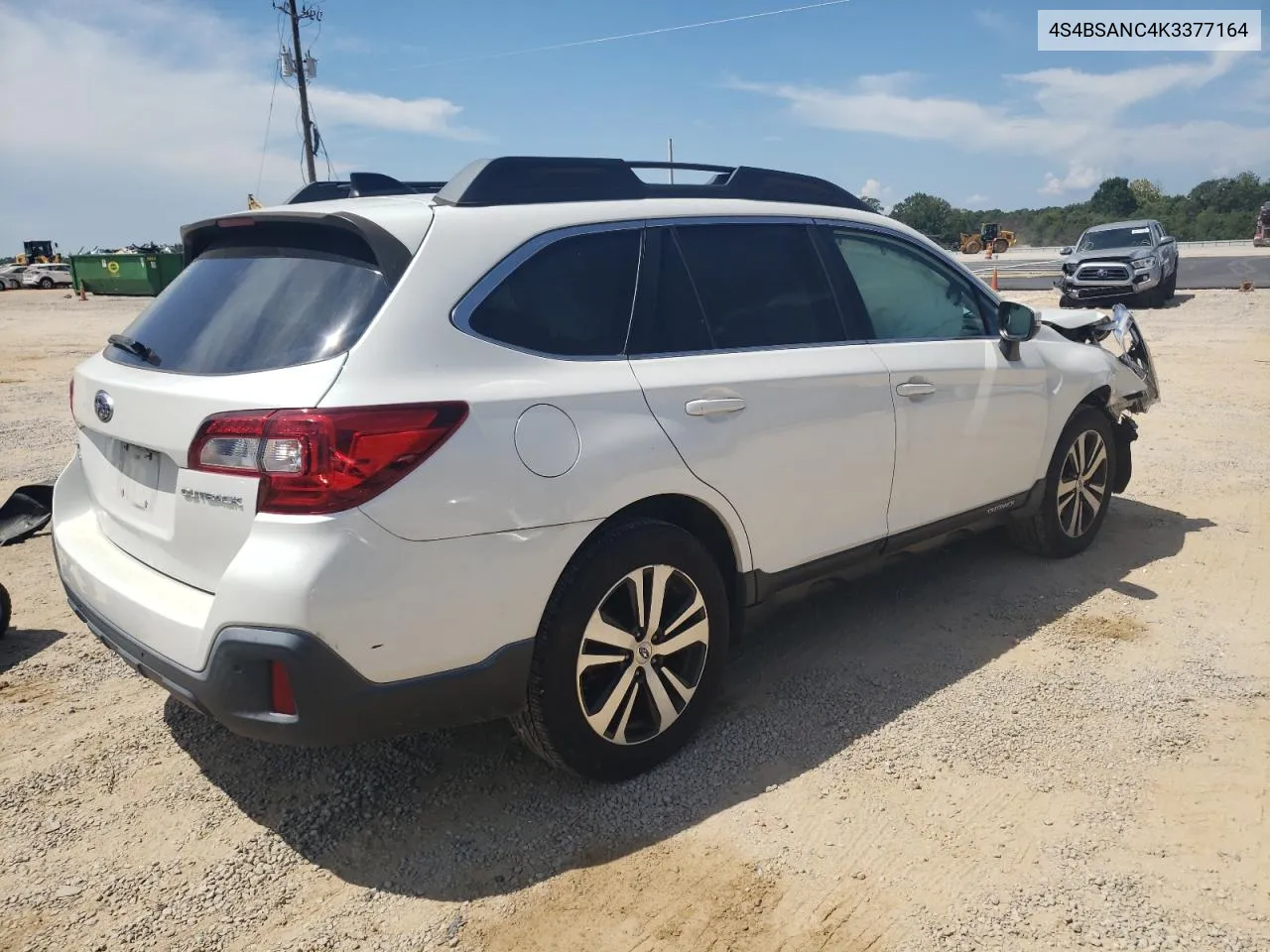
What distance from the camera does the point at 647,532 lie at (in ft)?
9.45

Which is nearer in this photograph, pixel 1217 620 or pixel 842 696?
pixel 842 696

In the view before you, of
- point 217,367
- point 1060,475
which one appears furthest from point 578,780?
point 1060,475

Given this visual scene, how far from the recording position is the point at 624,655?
2.90 metres

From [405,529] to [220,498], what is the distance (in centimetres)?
50

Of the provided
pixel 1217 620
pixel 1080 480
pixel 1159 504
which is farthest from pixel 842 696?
pixel 1159 504

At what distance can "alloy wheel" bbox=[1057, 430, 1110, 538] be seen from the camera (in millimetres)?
4891

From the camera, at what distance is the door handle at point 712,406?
3.01 metres

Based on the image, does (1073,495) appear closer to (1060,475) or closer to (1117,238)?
(1060,475)

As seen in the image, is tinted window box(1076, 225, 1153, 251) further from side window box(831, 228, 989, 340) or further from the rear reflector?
the rear reflector

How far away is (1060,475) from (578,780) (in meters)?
3.06

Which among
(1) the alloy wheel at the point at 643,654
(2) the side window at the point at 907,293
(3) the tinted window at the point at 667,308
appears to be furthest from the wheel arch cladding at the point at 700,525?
(2) the side window at the point at 907,293

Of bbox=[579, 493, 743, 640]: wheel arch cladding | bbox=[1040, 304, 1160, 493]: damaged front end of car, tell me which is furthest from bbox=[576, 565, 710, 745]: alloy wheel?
bbox=[1040, 304, 1160, 493]: damaged front end of car

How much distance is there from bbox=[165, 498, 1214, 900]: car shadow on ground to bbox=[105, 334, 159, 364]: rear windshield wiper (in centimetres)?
137

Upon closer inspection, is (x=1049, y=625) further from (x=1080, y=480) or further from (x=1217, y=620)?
(x=1080, y=480)
